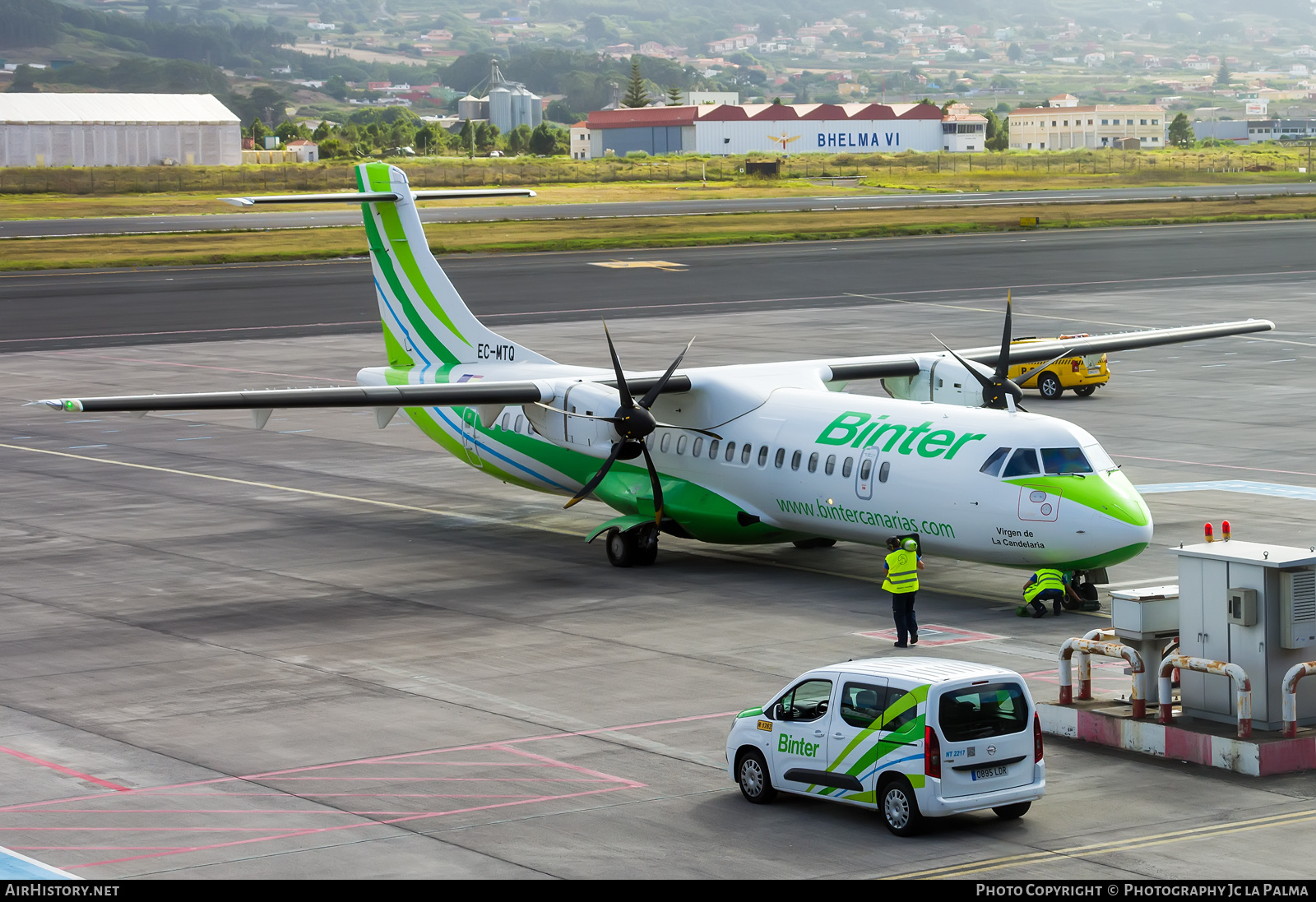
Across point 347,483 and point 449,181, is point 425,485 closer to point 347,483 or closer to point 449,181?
point 347,483

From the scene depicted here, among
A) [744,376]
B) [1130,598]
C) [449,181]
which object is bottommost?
[1130,598]

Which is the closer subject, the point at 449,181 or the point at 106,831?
the point at 106,831

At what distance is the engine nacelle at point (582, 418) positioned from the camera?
31250 mm

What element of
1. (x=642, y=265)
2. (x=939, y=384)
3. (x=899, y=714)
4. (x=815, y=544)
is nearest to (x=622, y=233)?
(x=642, y=265)

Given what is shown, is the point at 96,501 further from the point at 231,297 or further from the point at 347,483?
the point at 231,297

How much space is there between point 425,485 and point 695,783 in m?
23.2

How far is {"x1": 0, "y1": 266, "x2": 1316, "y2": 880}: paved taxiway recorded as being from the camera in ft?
54.0

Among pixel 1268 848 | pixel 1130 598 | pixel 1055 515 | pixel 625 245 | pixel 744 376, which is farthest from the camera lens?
pixel 625 245

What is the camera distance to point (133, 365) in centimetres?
6159

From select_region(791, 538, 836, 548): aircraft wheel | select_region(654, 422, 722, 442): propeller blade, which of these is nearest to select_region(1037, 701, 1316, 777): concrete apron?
select_region(654, 422, 722, 442): propeller blade

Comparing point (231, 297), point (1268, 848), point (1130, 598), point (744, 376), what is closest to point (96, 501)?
point (744, 376)

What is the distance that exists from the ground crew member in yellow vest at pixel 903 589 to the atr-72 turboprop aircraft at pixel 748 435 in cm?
275

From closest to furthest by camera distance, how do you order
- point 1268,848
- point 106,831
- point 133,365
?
point 1268,848 < point 106,831 < point 133,365

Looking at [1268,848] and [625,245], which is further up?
[625,245]
